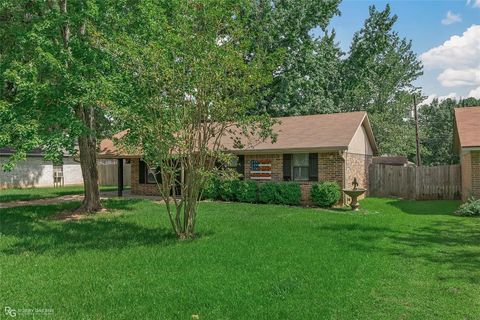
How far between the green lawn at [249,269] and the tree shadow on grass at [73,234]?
44 millimetres

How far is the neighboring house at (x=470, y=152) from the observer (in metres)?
14.9

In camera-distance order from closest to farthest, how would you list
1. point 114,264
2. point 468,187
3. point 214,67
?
point 114,264 → point 214,67 → point 468,187

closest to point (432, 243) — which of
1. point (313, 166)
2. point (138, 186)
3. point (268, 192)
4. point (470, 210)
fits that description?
point (470, 210)

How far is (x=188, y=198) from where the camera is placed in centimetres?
974

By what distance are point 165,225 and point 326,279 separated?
644cm

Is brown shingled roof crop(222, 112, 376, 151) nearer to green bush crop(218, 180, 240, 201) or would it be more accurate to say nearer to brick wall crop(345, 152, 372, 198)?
brick wall crop(345, 152, 372, 198)

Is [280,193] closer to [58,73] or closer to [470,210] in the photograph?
[470,210]

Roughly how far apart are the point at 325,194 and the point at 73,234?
381 inches

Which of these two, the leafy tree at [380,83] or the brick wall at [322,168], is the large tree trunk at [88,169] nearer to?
the brick wall at [322,168]

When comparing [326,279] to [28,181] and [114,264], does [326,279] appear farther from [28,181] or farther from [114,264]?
[28,181]

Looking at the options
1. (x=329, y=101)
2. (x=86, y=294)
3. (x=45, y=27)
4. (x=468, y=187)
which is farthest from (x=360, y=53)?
(x=86, y=294)

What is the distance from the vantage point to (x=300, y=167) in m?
17.5

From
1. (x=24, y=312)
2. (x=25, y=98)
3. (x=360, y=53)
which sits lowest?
(x=24, y=312)

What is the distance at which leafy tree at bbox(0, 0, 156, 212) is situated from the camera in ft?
36.0
